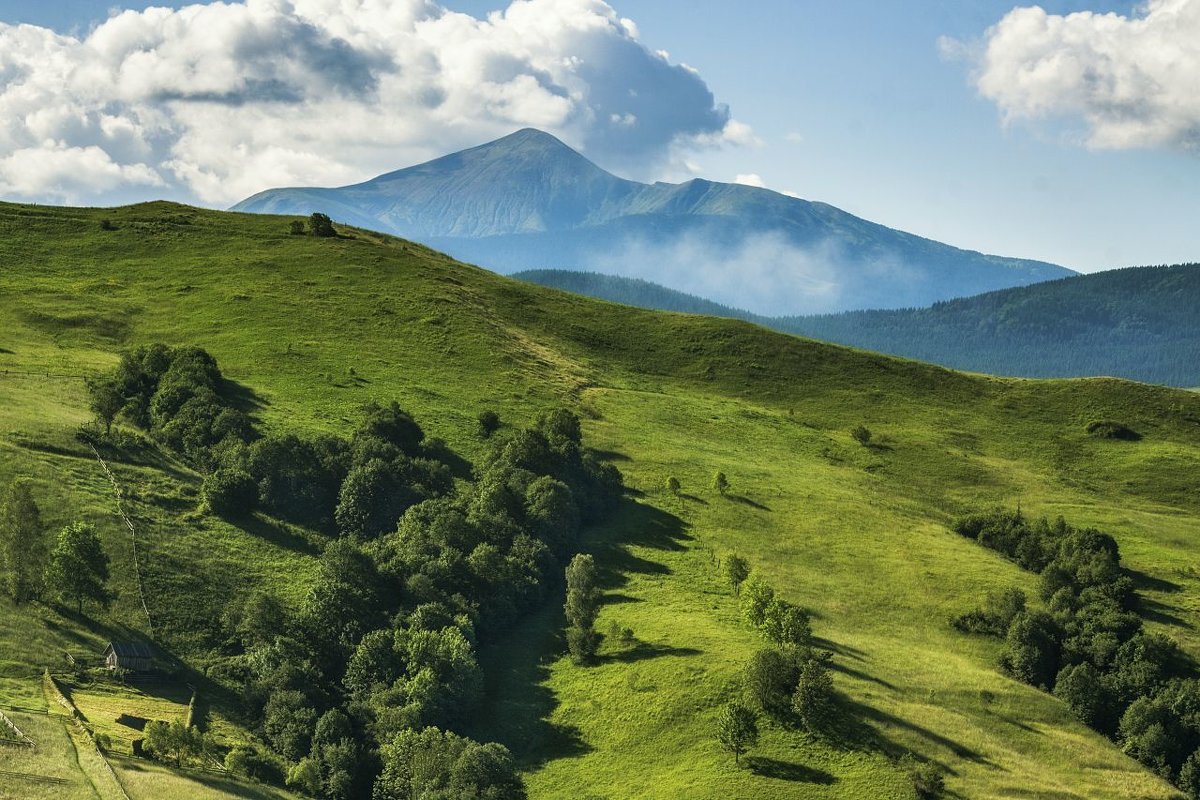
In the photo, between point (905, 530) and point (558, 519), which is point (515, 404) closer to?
point (558, 519)

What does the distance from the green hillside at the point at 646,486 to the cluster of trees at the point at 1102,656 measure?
8.21 feet

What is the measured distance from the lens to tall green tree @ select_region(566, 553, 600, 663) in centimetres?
7306

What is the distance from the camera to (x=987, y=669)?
7588 cm

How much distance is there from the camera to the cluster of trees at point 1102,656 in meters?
67.6

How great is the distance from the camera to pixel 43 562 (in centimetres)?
7056

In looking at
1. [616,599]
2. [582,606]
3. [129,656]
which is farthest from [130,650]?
[616,599]

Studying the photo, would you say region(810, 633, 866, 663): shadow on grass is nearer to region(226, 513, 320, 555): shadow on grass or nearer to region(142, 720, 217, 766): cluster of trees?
region(142, 720, 217, 766): cluster of trees

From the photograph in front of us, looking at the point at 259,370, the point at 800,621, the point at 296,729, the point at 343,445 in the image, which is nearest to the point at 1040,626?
the point at 800,621

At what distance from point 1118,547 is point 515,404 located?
6660 cm

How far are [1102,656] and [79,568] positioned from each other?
241ft

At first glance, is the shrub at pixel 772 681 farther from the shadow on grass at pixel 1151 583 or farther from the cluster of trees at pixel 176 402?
the cluster of trees at pixel 176 402

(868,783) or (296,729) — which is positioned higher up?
(868,783)

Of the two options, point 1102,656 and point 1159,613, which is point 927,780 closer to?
point 1102,656

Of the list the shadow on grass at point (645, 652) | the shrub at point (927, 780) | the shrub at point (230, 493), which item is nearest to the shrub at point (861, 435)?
the shadow on grass at point (645, 652)
